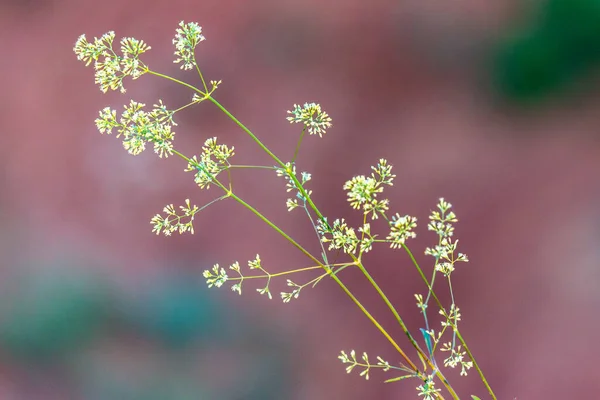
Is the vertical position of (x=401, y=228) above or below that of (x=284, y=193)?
above

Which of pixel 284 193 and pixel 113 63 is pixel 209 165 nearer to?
pixel 113 63

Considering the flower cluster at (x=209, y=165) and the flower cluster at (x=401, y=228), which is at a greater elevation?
the flower cluster at (x=209, y=165)

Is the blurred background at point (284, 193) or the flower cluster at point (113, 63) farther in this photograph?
the blurred background at point (284, 193)

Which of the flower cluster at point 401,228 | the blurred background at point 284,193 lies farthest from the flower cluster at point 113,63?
the blurred background at point 284,193

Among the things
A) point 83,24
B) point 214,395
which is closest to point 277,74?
point 83,24

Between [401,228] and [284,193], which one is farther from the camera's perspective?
[284,193]

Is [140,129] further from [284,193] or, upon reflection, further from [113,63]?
[284,193]

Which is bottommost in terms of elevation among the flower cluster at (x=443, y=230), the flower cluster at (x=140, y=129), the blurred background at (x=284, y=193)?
the blurred background at (x=284, y=193)

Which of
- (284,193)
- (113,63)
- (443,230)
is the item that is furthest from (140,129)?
(284,193)

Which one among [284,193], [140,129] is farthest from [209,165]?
[284,193]

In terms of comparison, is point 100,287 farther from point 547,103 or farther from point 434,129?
point 547,103

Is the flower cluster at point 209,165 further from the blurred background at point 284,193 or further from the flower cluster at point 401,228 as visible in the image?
the blurred background at point 284,193
